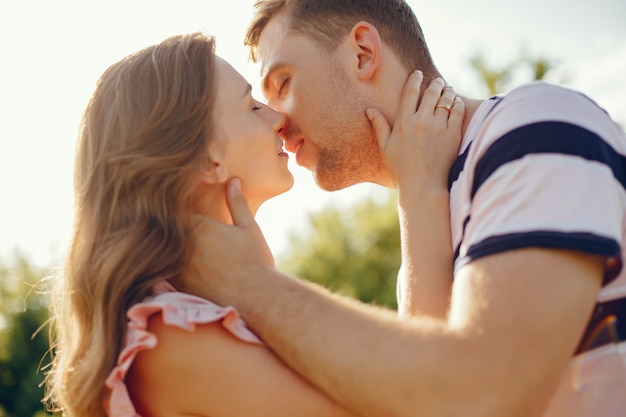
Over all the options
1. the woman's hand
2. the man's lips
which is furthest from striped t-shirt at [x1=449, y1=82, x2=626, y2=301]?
the man's lips

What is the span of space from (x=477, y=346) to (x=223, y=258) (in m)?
0.98

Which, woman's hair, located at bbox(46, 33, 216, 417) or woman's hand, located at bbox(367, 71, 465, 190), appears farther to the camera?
woman's hand, located at bbox(367, 71, 465, 190)

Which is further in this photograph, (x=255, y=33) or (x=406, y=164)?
(x=255, y=33)

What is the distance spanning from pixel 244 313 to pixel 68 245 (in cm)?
84

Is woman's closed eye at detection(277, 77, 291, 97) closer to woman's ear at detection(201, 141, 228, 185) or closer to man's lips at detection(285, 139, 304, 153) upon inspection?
man's lips at detection(285, 139, 304, 153)

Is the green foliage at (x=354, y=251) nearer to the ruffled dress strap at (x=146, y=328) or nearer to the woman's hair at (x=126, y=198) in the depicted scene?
the woman's hair at (x=126, y=198)

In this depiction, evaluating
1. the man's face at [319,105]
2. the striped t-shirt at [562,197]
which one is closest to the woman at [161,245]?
the man's face at [319,105]

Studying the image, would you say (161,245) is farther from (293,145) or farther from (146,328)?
(293,145)

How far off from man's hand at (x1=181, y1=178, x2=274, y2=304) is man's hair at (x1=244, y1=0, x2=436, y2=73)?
1.33 meters

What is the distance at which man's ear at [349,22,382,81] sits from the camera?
347cm

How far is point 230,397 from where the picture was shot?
7.48ft

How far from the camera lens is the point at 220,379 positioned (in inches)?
90.0

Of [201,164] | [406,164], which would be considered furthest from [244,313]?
[406,164]

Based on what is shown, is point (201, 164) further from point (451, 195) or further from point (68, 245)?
point (451, 195)
